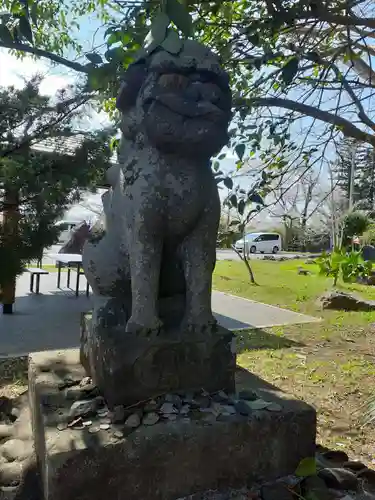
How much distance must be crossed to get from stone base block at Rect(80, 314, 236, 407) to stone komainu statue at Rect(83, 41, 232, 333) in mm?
68

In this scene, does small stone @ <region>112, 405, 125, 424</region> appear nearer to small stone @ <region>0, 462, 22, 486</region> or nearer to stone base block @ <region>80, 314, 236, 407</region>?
stone base block @ <region>80, 314, 236, 407</region>

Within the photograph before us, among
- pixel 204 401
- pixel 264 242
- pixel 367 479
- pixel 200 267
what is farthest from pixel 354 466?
pixel 264 242

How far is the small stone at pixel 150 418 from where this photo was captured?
5.33ft

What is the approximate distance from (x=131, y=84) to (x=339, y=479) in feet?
5.86

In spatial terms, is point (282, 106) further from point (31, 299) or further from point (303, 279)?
point (303, 279)

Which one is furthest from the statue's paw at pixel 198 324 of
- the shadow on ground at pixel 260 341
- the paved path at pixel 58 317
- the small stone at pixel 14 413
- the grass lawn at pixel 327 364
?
the paved path at pixel 58 317

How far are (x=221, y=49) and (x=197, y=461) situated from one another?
230 centimetres

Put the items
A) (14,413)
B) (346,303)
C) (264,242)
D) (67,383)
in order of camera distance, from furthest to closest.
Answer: (264,242) < (346,303) < (14,413) < (67,383)

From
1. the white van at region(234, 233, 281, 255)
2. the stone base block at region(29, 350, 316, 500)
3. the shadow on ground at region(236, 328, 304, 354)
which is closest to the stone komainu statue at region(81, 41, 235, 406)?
the stone base block at region(29, 350, 316, 500)

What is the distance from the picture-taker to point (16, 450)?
2.05 meters

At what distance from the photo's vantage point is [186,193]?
66.6 inches

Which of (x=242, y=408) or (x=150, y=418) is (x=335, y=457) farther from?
(x=150, y=418)

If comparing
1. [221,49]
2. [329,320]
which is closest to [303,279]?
[329,320]

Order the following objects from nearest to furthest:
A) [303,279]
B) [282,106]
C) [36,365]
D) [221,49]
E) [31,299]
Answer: [36,365] → [221,49] → [282,106] → [31,299] → [303,279]
